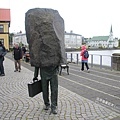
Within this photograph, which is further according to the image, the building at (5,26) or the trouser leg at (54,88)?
the building at (5,26)

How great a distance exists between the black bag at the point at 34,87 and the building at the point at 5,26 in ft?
162

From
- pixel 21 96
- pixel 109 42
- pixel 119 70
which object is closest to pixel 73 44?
pixel 109 42

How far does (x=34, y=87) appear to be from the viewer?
17.9ft

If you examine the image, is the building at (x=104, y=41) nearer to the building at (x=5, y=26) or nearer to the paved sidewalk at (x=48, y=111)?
the building at (x=5, y=26)

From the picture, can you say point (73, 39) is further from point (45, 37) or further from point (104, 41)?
point (45, 37)

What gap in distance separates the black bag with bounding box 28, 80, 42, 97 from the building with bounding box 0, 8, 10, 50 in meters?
49.4

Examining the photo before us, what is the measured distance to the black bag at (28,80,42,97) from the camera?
5395 millimetres

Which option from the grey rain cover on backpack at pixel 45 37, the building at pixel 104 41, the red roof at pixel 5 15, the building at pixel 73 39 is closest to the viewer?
the grey rain cover on backpack at pixel 45 37

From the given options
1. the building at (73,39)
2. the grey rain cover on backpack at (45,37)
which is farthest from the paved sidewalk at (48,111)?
the building at (73,39)

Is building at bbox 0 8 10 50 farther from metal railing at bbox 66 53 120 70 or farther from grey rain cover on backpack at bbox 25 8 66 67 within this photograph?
grey rain cover on backpack at bbox 25 8 66 67

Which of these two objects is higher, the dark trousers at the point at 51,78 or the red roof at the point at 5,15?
the red roof at the point at 5,15

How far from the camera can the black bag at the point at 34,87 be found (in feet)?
17.7

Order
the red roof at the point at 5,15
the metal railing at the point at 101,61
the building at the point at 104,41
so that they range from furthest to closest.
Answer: the building at the point at 104,41, the red roof at the point at 5,15, the metal railing at the point at 101,61

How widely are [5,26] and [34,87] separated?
53.5m
